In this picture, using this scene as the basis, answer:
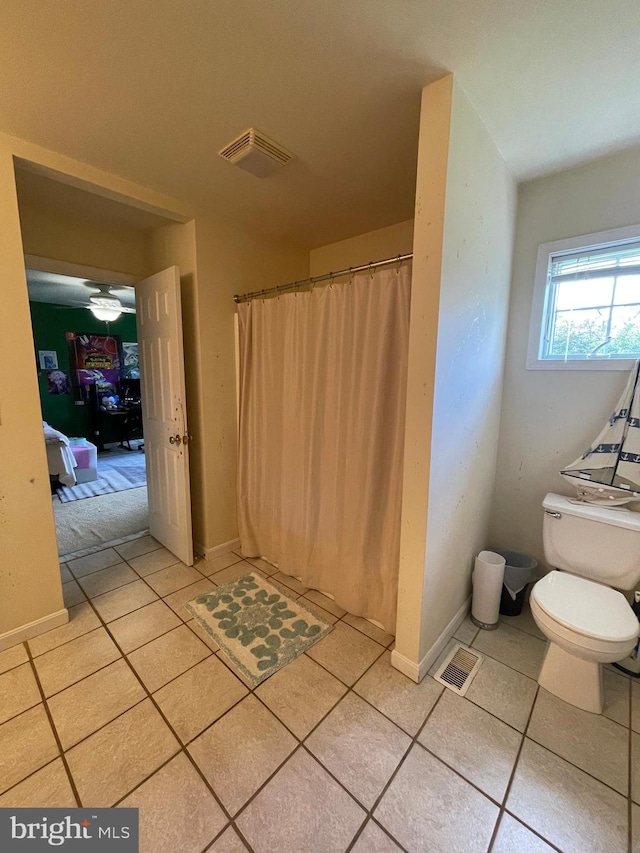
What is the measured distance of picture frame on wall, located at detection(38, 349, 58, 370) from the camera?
5.27m

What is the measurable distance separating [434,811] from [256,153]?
2.60 metres

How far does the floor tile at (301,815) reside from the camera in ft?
3.29

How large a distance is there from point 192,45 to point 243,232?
1.35 metres

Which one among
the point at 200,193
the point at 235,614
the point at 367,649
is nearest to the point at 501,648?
the point at 367,649

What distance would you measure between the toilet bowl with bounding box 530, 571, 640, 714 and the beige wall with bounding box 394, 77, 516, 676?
1.38 ft

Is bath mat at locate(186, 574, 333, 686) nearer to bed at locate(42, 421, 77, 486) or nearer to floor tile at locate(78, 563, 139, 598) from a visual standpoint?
floor tile at locate(78, 563, 139, 598)

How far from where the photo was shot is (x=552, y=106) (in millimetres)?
1332

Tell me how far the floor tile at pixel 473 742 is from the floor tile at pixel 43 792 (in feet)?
4.04

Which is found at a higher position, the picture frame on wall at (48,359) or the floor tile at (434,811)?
the picture frame on wall at (48,359)

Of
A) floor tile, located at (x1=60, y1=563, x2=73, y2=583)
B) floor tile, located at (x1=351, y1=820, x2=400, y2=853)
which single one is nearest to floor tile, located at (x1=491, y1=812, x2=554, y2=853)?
floor tile, located at (x1=351, y1=820, x2=400, y2=853)

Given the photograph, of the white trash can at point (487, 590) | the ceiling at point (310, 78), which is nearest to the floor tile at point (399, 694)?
the white trash can at point (487, 590)

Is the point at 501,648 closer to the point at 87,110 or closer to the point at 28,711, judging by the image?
the point at 28,711

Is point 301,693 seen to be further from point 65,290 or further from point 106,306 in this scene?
point 65,290

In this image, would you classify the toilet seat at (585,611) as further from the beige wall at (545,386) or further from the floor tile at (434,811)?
the floor tile at (434,811)
